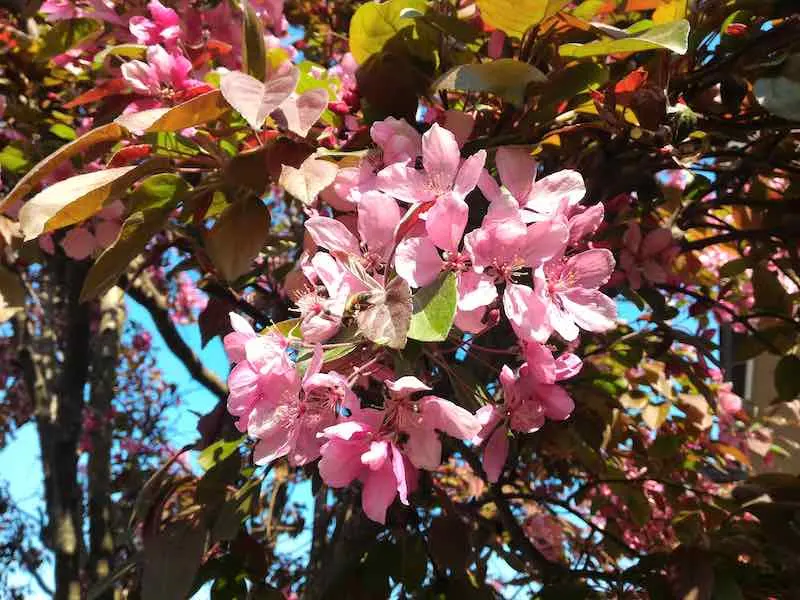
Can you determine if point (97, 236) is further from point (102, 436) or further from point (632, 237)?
point (102, 436)

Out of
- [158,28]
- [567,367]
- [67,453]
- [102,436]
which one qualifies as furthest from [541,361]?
[102,436]

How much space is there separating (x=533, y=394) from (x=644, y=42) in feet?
1.24

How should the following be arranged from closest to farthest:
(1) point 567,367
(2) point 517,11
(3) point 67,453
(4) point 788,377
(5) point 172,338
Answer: (1) point 567,367, (2) point 517,11, (4) point 788,377, (5) point 172,338, (3) point 67,453

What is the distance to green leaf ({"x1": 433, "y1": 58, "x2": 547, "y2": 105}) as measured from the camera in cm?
80

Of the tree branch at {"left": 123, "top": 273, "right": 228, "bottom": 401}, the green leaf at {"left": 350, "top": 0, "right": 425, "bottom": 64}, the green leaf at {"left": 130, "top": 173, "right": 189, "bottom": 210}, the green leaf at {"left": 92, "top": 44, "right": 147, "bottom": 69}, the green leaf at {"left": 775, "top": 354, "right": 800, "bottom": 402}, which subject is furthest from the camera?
the tree branch at {"left": 123, "top": 273, "right": 228, "bottom": 401}

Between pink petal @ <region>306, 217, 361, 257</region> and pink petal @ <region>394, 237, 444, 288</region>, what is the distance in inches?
3.0

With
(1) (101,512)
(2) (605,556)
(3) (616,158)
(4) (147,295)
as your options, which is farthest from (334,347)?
(1) (101,512)

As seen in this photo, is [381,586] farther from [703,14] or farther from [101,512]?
[101,512]

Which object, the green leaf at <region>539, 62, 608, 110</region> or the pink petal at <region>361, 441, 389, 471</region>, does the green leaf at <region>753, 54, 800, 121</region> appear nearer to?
the green leaf at <region>539, 62, 608, 110</region>

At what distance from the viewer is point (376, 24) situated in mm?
955

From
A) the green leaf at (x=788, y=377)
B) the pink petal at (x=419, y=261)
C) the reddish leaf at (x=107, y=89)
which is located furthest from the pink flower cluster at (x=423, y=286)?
the green leaf at (x=788, y=377)

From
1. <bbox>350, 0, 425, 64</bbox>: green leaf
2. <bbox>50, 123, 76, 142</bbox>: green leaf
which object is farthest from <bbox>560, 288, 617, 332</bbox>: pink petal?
<bbox>50, 123, 76, 142</bbox>: green leaf

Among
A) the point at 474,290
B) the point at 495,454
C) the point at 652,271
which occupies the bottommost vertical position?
the point at 652,271

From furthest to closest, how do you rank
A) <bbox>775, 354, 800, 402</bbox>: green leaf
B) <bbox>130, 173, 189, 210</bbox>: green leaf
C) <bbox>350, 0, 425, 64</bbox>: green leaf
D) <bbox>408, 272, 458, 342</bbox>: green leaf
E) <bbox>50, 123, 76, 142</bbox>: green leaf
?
<bbox>775, 354, 800, 402</bbox>: green leaf → <bbox>50, 123, 76, 142</bbox>: green leaf → <bbox>350, 0, 425, 64</bbox>: green leaf → <bbox>130, 173, 189, 210</bbox>: green leaf → <bbox>408, 272, 458, 342</bbox>: green leaf
